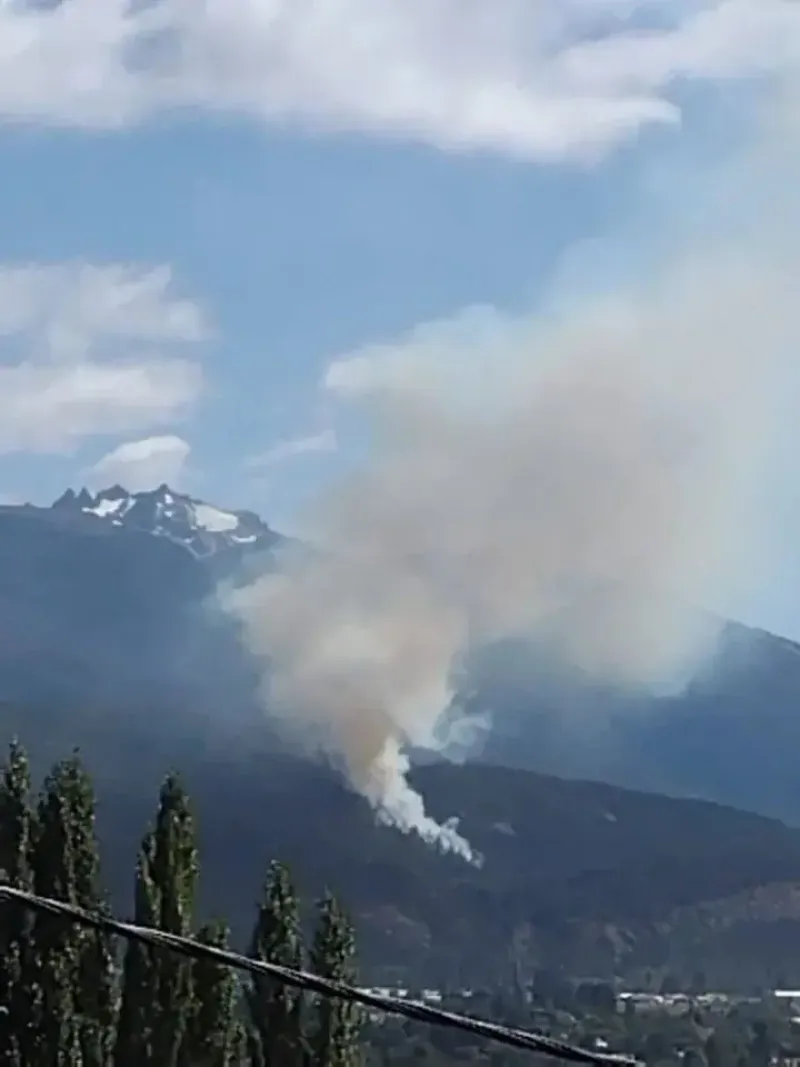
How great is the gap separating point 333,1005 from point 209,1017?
11.5 ft

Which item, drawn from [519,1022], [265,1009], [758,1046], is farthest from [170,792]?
[519,1022]

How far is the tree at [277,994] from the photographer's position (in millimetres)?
53688

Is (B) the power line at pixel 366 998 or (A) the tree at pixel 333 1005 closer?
(B) the power line at pixel 366 998

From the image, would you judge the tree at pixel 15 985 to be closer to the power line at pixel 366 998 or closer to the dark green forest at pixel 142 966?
the dark green forest at pixel 142 966

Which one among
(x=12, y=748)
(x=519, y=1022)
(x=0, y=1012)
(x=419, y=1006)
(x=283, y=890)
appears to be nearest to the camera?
(x=419, y=1006)

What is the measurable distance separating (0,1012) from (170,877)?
6912 mm

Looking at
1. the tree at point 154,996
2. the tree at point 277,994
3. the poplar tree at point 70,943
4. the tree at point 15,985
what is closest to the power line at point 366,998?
the poplar tree at point 70,943

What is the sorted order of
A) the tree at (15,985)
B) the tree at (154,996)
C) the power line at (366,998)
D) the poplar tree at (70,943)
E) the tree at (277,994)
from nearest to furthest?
the power line at (366,998) → the tree at (15,985) → the poplar tree at (70,943) → the tree at (154,996) → the tree at (277,994)

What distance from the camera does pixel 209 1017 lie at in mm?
51000

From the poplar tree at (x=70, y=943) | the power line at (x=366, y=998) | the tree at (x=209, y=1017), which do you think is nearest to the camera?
the power line at (x=366, y=998)

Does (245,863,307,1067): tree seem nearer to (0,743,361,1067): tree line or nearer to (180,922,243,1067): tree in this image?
(0,743,361,1067): tree line

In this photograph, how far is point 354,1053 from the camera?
54.2 meters

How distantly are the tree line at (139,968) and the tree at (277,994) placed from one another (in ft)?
0.12

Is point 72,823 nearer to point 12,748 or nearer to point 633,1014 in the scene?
point 12,748
